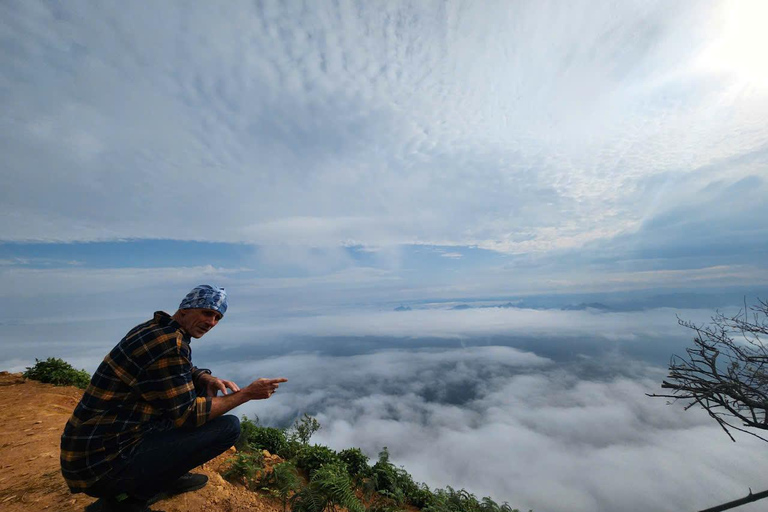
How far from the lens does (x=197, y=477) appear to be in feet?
16.9

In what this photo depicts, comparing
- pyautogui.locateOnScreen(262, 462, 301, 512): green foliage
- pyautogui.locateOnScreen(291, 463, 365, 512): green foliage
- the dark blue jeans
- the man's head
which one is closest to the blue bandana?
the man's head

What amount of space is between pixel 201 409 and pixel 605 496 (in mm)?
241986

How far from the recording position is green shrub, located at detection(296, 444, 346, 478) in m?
8.53

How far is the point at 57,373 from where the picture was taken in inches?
500

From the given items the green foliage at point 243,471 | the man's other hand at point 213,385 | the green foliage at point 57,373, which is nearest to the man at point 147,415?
the man's other hand at point 213,385

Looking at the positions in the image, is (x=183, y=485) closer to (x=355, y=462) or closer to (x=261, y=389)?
(x=261, y=389)

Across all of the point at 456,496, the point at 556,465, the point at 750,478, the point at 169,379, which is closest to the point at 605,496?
the point at 556,465

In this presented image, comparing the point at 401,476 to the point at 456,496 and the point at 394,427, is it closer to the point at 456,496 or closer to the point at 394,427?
the point at 456,496

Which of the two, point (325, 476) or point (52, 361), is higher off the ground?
point (52, 361)

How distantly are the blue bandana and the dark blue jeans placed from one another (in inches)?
63.3

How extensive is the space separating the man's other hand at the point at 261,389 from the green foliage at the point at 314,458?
570 centimetres

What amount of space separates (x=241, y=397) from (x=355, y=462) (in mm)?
7166

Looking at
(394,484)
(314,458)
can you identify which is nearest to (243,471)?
(314,458)

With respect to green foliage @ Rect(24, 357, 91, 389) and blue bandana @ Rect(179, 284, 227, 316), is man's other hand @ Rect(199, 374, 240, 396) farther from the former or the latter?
green foliage @ Rect(24, 357, 91, 389)
